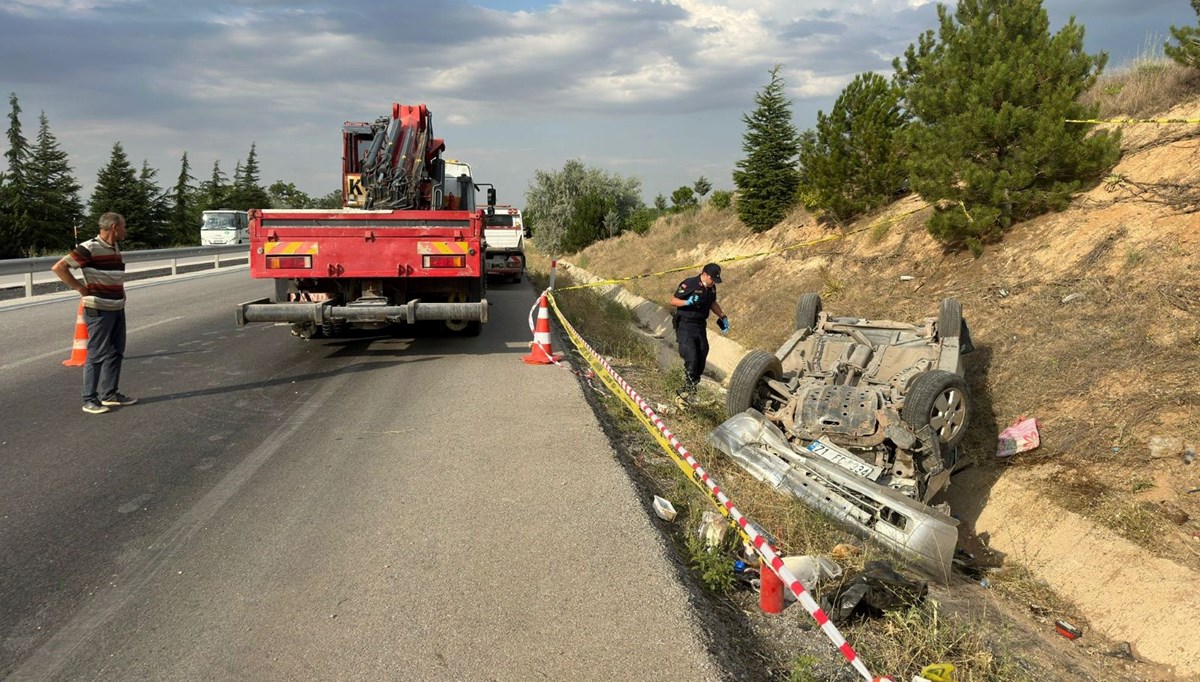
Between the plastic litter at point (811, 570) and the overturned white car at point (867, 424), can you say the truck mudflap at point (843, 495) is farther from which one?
the plastic litter at point (811, 570)

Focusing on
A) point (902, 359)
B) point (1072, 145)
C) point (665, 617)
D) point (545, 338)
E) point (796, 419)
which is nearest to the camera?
point (665, 617)

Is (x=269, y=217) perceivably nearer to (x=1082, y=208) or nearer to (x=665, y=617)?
(x=665, y=617)

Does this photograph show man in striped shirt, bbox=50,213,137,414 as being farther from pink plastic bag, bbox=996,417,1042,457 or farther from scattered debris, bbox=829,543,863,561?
pink plastic bag, bbox=996,417,1042,457

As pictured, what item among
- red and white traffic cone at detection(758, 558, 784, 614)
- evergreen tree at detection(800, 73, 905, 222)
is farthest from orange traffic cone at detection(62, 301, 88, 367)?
evergreen tree at detection(800, 73, 905, 222)

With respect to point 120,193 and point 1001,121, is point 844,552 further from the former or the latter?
point 120,193

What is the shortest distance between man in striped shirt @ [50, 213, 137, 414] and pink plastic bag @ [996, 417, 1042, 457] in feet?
27.6

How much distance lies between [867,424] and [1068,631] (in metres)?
1.97

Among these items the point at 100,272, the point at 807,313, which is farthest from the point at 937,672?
the point at 100,272

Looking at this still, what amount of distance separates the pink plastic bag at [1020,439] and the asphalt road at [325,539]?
419 centimetres

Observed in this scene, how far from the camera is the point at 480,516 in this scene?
4621 millimetres

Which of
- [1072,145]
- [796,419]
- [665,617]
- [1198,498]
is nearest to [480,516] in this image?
[665,617]

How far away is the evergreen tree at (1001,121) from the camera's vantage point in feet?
35.0

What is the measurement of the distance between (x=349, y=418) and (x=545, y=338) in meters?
3.25

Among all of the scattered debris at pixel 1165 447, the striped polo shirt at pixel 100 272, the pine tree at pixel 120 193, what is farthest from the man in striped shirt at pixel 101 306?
the pine tree at pixel 120 193
